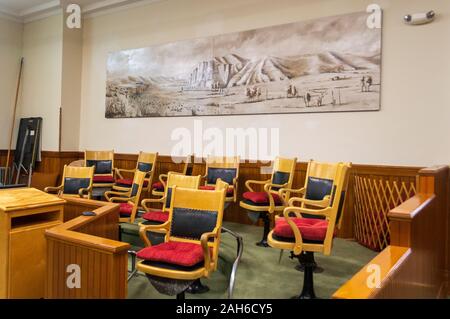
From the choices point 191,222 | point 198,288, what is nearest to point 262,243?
point 198,288

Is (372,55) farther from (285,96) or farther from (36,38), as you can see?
(36,38)

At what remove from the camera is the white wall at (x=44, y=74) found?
7012 mm

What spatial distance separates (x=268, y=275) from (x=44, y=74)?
6.27 m

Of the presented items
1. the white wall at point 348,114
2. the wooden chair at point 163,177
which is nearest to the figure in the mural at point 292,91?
the white wall at point 348,114

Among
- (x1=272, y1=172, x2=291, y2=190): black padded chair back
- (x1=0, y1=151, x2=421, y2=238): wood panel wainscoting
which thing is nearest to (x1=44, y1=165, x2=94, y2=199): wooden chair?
(x1=0, y1=151, x2=421, y2=238): wood panel wainscoting

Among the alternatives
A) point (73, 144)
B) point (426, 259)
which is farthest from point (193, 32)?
point (426, 259)

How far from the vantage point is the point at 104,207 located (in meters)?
2.97

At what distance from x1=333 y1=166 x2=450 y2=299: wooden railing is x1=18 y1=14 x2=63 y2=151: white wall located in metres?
6.43

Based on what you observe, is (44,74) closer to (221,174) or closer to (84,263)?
(221,174)

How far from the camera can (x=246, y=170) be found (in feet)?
17.4

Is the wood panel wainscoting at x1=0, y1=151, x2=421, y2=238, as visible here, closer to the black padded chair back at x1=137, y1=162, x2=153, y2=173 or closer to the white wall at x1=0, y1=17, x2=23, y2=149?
the black padded chair back at x1=137, y1=162, x2=153, y2=173

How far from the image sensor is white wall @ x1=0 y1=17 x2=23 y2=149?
287 inches

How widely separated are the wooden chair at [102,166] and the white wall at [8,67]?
8.67ft

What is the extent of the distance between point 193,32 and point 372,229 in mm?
4037
